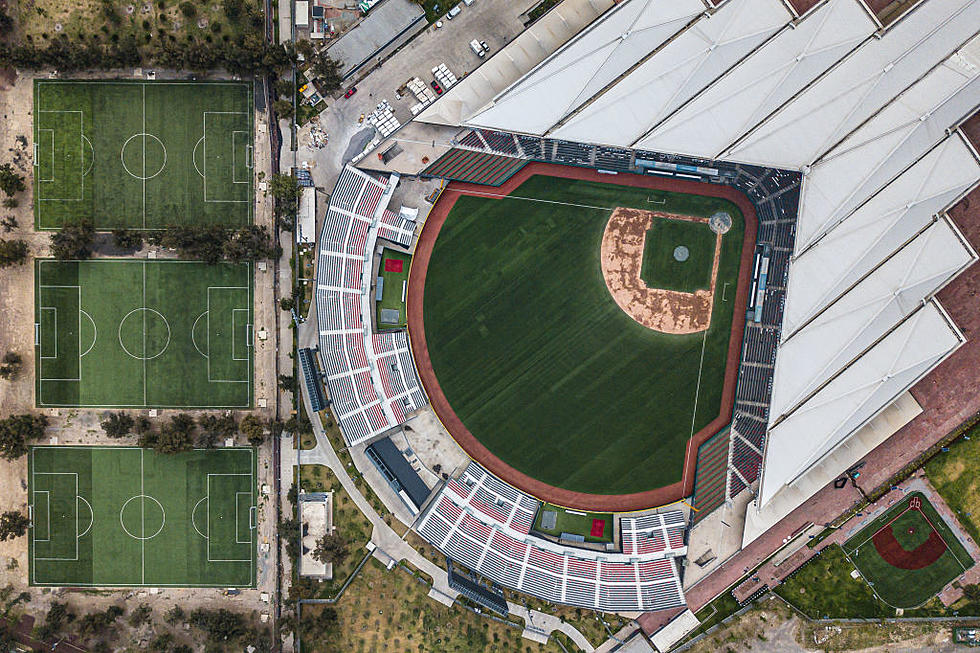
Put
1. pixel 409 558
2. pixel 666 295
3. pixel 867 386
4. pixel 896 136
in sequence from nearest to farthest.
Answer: pixel 896 136 < pixel 867 386 < pixel 666 295 < pixel 409 558

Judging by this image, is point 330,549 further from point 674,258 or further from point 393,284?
point 674,258

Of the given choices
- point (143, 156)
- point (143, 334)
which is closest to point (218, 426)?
point (143, 334)

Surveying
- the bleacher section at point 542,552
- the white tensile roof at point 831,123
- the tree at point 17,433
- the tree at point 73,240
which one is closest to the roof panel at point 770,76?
the white tensile roof at point 831,123

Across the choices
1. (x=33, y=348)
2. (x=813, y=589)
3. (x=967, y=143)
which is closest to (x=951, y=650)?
(x=813, y=589)

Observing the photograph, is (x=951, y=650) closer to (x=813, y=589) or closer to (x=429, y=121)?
(x=813, y=589)

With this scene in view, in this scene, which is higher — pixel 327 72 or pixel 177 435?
pixel 327 72

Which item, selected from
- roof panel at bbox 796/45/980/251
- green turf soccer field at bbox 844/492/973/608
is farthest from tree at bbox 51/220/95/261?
green turf soccer field at bbox 844/492/973/608
